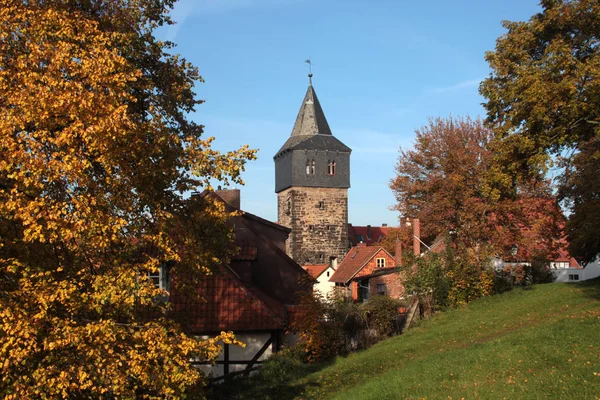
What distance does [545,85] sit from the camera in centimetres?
1395

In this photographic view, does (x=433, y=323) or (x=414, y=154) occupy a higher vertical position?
(x=414, y=154)

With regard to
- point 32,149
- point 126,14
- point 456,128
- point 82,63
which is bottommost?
point 32,149

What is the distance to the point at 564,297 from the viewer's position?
69.5 ft

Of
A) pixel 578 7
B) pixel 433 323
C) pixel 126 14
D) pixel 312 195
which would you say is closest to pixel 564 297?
pixel 433 323

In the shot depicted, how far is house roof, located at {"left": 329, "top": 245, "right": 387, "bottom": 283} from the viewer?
5191 centimetres

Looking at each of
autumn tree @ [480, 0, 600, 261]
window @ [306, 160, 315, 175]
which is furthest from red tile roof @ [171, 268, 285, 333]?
window @ [306, 160, 315, 175]

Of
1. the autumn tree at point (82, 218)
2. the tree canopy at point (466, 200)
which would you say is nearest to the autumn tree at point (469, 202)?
the tree canopy at point (466, 200)

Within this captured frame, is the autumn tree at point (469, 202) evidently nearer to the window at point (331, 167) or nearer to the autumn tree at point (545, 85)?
the autumn tree at point (545, 85)

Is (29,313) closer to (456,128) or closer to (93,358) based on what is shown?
(93,358)

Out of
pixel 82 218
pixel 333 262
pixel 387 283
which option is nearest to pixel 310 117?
pixel 333 262

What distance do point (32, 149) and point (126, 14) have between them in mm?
4889

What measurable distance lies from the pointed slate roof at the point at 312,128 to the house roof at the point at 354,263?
48.6 ft

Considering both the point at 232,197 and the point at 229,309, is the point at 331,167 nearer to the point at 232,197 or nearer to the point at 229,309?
the point at 232,197

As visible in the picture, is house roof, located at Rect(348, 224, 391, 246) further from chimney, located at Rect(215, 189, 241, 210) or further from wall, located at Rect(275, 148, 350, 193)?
chimney, located at Rect(215, 189, 241, 210)
